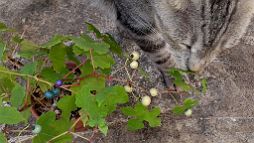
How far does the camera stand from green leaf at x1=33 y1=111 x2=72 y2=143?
4.15 feet

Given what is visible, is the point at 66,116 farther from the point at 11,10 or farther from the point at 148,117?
the point at 11,10

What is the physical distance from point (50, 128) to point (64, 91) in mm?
287

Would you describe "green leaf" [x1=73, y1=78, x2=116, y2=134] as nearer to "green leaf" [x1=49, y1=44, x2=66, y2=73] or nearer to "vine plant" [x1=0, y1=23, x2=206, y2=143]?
"vine plant" [x1=0, y1=23, x2=206, y2=143]

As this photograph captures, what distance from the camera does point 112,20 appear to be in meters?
2.08

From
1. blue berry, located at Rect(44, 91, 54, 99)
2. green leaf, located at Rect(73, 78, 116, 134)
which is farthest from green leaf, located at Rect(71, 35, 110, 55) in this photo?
blue berry, located at Rect(44, 91, 54, 99)

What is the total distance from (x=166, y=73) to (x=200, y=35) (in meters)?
0.50

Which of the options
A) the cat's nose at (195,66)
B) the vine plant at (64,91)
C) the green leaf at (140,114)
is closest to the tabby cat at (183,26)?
the cat's nose at (195,66)

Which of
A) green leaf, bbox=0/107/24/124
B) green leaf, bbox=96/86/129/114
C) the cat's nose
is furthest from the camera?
the cat's nose

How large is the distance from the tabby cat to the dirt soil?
0.16 metres

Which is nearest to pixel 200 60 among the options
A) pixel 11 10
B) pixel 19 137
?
pixel 19 137

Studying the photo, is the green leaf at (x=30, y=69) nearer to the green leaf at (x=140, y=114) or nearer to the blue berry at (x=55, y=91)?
the blue berry at (x=55, y=91)

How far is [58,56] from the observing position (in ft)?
4.57

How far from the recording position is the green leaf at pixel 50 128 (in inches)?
49.8

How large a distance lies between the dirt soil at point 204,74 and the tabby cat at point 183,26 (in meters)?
0.16
